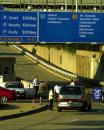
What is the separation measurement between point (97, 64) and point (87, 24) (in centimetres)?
2307

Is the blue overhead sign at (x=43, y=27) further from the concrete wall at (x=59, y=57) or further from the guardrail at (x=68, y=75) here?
the concrete wall at (x=59, y=57)

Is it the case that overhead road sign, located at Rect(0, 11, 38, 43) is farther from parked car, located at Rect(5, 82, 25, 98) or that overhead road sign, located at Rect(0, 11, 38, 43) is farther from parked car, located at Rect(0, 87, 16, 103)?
parked car, located at Rect(0, 87, 16, 103)

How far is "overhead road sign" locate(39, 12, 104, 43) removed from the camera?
4903 centimetres

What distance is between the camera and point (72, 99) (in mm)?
33875

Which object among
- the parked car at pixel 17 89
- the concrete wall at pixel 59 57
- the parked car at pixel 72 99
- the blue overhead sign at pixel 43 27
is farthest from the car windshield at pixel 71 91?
the concrete wall at pixel 59 57

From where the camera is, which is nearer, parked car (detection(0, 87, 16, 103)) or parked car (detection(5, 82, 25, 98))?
parked car (detection(0, 87, 16, 103))

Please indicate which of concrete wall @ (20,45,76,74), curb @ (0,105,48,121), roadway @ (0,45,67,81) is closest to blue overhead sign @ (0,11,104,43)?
curb @ (0,105,48,121)

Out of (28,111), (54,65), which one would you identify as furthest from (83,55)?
(28,111)

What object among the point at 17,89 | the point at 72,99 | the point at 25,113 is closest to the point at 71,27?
the point at 17,89

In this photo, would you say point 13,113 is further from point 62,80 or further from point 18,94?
point 62,80

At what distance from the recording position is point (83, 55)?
79.7 metres

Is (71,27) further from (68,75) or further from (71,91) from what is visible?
(68,75)

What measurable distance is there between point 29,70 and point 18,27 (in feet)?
125

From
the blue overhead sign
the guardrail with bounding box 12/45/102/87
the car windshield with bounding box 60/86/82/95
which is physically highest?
the blue overhead sign
